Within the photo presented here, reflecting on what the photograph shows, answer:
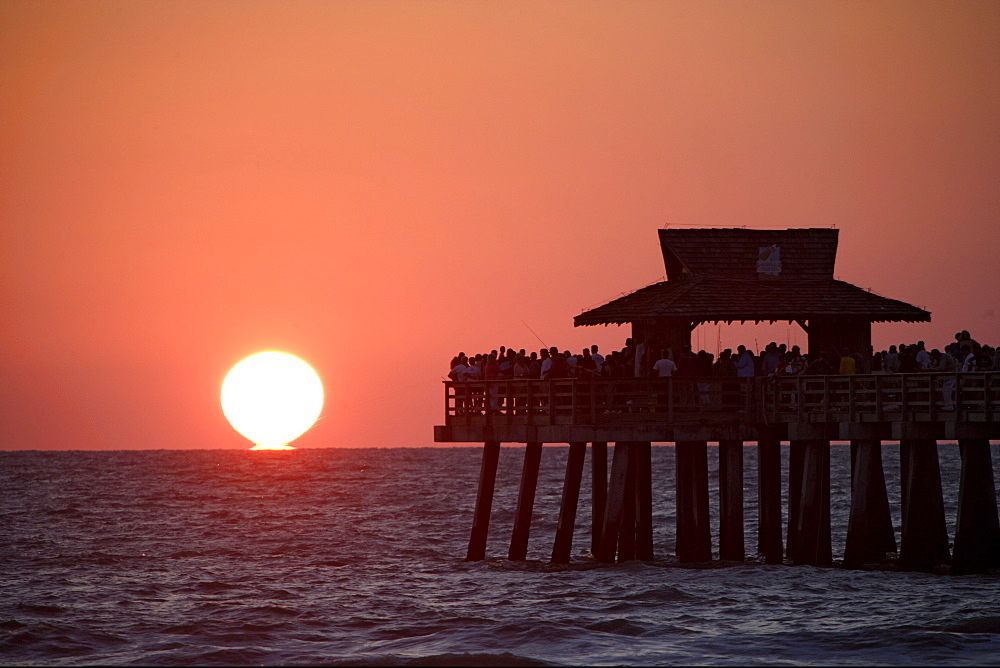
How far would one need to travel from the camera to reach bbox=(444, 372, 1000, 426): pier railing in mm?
27250

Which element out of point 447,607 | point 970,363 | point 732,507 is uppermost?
point 970,363

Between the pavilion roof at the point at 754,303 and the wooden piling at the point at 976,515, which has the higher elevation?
the pavilion roof at the point at 754,303

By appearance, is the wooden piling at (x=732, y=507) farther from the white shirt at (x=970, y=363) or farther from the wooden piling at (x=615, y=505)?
the white shirt at (x=970, y=363)

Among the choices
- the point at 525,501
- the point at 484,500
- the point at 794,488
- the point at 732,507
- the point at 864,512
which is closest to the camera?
the point at 864,512

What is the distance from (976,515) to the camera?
2659cm

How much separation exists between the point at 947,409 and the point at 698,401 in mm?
5245

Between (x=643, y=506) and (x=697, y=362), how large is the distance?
426cm

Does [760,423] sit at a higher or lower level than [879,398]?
lower

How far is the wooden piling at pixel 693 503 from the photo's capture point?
31594 mm

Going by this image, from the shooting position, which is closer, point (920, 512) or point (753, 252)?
point (920, 512)

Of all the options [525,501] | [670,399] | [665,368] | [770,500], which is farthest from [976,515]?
[525,501]

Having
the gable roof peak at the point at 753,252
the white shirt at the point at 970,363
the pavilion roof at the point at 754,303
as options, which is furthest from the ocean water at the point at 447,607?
the gable roof peak at the point at 753,252

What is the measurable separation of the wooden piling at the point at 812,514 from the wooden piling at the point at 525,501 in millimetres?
5799

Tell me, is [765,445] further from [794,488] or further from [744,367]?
[794,488]
